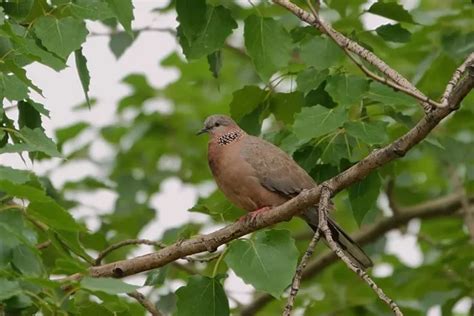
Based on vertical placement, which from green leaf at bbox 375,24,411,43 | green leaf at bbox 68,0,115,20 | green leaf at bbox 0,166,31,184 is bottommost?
green leaf at bbox 0,166,31,184

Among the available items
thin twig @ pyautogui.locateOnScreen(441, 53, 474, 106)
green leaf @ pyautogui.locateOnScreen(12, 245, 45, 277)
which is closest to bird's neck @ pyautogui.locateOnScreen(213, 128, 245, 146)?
thin twig @ pyautogui.locateOnScreen(441, 53, 474, 106)

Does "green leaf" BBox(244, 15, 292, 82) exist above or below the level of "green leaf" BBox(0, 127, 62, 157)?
above

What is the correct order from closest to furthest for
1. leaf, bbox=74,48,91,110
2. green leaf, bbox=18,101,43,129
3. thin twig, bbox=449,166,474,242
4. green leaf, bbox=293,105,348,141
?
green leaf, bbox=293,105,348,141
green leaf, bbox=18,101,43,129
leaf, bbox=74,48,91,110
thin twig, bbox=449,166,474,242

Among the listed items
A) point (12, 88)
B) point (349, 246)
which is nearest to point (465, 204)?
point (349, 246)

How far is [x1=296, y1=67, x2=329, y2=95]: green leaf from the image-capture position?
5574mm

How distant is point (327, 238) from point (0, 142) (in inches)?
57.2

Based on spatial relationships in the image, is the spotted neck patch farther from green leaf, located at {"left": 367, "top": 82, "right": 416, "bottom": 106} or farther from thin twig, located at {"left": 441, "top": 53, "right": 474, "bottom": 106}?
thin twig, located at {"left": 441, "top": 53, "right": 474, "bottom": 106}

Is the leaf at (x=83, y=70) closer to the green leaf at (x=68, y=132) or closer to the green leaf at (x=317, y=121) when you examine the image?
the green leaf at (x=317, y=121)

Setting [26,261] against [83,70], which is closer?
[26,261]

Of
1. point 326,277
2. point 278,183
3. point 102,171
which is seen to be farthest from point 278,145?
point 102,171

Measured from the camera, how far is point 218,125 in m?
7.14

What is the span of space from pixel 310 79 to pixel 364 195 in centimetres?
64

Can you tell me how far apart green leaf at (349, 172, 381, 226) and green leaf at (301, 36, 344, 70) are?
589mm

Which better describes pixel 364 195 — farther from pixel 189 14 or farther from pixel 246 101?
pixel 189 14
